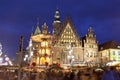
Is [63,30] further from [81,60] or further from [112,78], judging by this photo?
[112,78]

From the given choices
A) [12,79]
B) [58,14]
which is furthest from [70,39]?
[12,79]

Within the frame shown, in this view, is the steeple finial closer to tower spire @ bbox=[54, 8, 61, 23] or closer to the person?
tower spire @ bbox=[54, 8, 61, 23]

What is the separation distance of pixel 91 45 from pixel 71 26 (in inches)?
271

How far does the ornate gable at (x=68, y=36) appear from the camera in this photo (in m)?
59.4

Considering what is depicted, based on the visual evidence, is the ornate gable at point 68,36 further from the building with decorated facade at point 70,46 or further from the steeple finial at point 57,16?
the steeple finial at point 57,16

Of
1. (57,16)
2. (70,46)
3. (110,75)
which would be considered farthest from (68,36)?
(110,75)

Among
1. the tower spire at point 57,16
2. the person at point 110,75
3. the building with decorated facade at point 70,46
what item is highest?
the tower spire at point 57,16

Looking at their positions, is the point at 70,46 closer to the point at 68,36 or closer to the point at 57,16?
the point at 68,36

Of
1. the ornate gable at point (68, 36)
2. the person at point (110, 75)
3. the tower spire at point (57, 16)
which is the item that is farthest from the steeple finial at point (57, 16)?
the person at point (110, 75)

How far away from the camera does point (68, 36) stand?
60.3 meters

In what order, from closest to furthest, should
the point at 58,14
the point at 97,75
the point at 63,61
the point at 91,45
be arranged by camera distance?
the point at 97,75 < the point at 63,61 < the point at 91,45 < the point at 58,14

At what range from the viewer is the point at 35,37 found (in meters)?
22.5

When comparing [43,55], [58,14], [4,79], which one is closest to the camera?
[4,79]

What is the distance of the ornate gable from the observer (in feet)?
195
